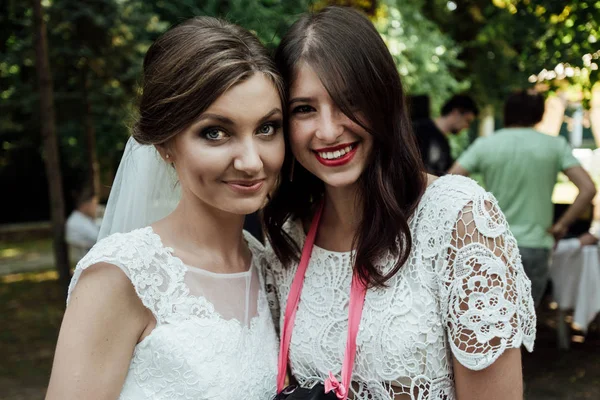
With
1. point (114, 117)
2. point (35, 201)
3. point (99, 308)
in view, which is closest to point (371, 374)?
point (99, 308)

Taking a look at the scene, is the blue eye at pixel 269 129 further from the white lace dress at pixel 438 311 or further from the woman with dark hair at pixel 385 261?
the white lace dress at pixel 438 311

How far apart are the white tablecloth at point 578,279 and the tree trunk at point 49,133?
547cm

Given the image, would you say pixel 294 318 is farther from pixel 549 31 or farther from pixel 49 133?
pixel 49 133

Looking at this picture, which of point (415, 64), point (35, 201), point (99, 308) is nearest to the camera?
point (99, 308)

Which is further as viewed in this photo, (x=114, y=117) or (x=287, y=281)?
(x=114, y=117)

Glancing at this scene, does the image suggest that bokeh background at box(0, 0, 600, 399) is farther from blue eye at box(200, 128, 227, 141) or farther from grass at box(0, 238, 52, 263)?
blue eye at box(200, 128, 227, 141)

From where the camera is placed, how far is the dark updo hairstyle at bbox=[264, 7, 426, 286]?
202cm

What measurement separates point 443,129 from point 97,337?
5457 millimetres

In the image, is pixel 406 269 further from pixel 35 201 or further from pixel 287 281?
pixel 35 201

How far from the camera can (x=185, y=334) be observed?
1996 millimetres

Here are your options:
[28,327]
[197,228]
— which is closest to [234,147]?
[197,228]

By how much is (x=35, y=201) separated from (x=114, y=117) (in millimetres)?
7394

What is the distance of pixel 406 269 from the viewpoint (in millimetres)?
2029

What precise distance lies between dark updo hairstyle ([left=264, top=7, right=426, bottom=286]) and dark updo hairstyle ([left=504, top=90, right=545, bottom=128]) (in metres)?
Answer: 3.47
